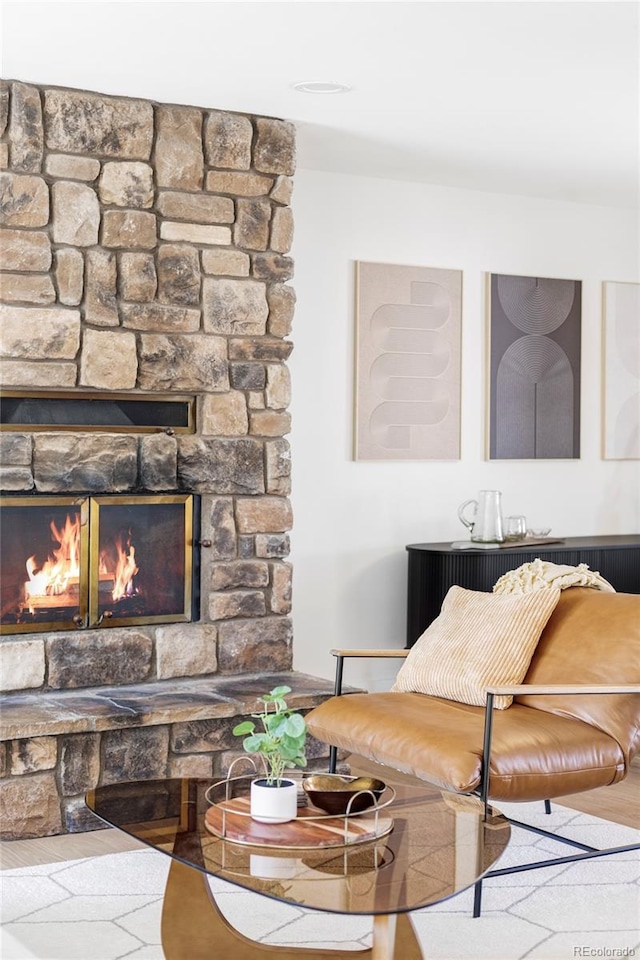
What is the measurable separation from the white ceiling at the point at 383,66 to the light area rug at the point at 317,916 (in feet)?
8.30

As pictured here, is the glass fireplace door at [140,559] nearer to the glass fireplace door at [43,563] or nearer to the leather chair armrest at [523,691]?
the glass fireplace door at [43,563]

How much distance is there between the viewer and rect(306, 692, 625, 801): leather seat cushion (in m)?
3.34

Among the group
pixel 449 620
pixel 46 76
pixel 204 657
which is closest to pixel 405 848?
pixel 449 620

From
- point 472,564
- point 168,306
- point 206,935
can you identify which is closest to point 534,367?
point 472,564

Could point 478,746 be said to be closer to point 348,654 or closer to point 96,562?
point 348,654

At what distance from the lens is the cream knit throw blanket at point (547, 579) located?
411 cm

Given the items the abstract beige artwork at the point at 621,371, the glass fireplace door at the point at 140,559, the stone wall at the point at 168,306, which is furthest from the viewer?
the abstract beige artwork at the point at 621,371

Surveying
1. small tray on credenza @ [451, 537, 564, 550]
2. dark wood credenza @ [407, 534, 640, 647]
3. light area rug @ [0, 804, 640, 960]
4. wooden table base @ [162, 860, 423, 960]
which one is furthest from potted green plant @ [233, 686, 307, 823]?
small tray on credenza @ [451, 537, 564, 550]

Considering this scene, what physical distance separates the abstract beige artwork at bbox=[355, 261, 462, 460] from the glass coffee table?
2917 millimetres

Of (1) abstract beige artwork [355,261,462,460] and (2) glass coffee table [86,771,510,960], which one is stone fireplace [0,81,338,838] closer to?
(1) abstract beige artwork [355,261,462,460]

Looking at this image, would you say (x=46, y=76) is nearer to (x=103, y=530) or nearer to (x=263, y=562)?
(x=103, y=530)

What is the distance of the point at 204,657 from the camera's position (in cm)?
480

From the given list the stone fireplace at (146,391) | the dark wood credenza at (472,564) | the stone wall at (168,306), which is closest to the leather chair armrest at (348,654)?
the stone fireplace at (146,391)

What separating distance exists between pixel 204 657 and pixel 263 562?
1.47 feet
